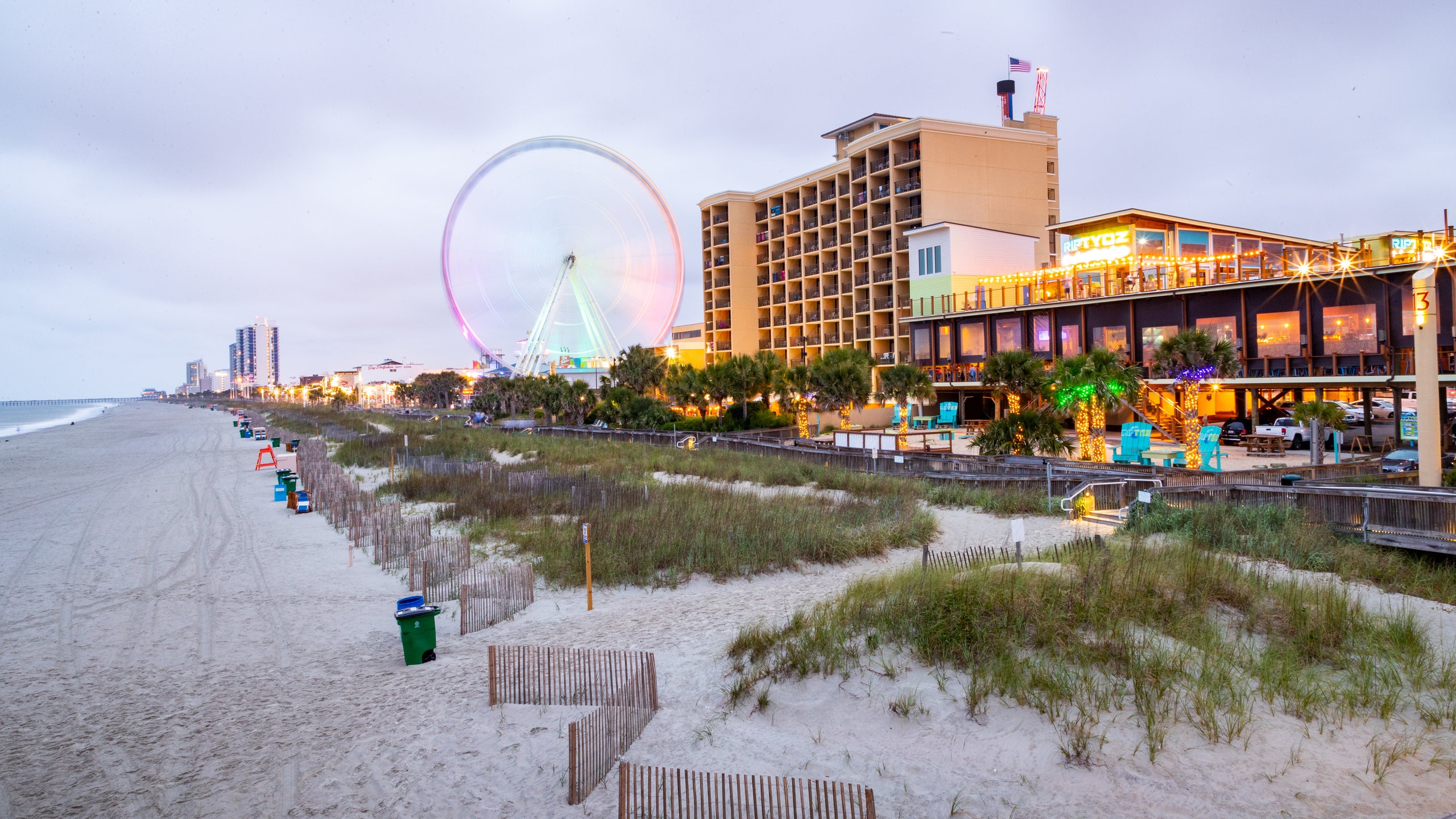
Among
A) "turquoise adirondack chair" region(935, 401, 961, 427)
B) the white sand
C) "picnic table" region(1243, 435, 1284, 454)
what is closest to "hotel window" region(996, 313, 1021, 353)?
"turquoise adirondack chair" region(935, 401, 961, 427)

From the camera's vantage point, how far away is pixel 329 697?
9.39 meters

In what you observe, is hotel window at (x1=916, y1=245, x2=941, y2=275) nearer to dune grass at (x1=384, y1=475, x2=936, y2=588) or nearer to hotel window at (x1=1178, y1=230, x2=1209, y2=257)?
hotel window at (x1=1178, y1=230, x2=1209, y2=257)

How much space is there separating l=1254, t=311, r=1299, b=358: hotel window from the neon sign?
9.04 m

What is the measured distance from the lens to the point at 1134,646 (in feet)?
26.6

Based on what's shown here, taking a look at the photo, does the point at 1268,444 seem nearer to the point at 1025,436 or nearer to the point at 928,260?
the point at 1025,436

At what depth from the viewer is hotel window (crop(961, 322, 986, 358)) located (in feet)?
155

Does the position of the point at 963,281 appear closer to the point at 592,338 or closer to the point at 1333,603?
the point at 592,338

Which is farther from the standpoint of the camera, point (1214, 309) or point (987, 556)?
point (1214, 309)

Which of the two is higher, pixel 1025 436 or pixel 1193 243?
pixel 1193 243

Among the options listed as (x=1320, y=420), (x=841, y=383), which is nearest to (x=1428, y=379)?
(x=1320, y=420)

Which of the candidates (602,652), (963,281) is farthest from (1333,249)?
(602,652)

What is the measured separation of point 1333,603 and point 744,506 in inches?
516

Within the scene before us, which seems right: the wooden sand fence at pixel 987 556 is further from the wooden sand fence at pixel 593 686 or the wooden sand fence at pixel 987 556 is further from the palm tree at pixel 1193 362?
the palm tree at pixel 1193 362

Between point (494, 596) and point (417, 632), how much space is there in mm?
2466
